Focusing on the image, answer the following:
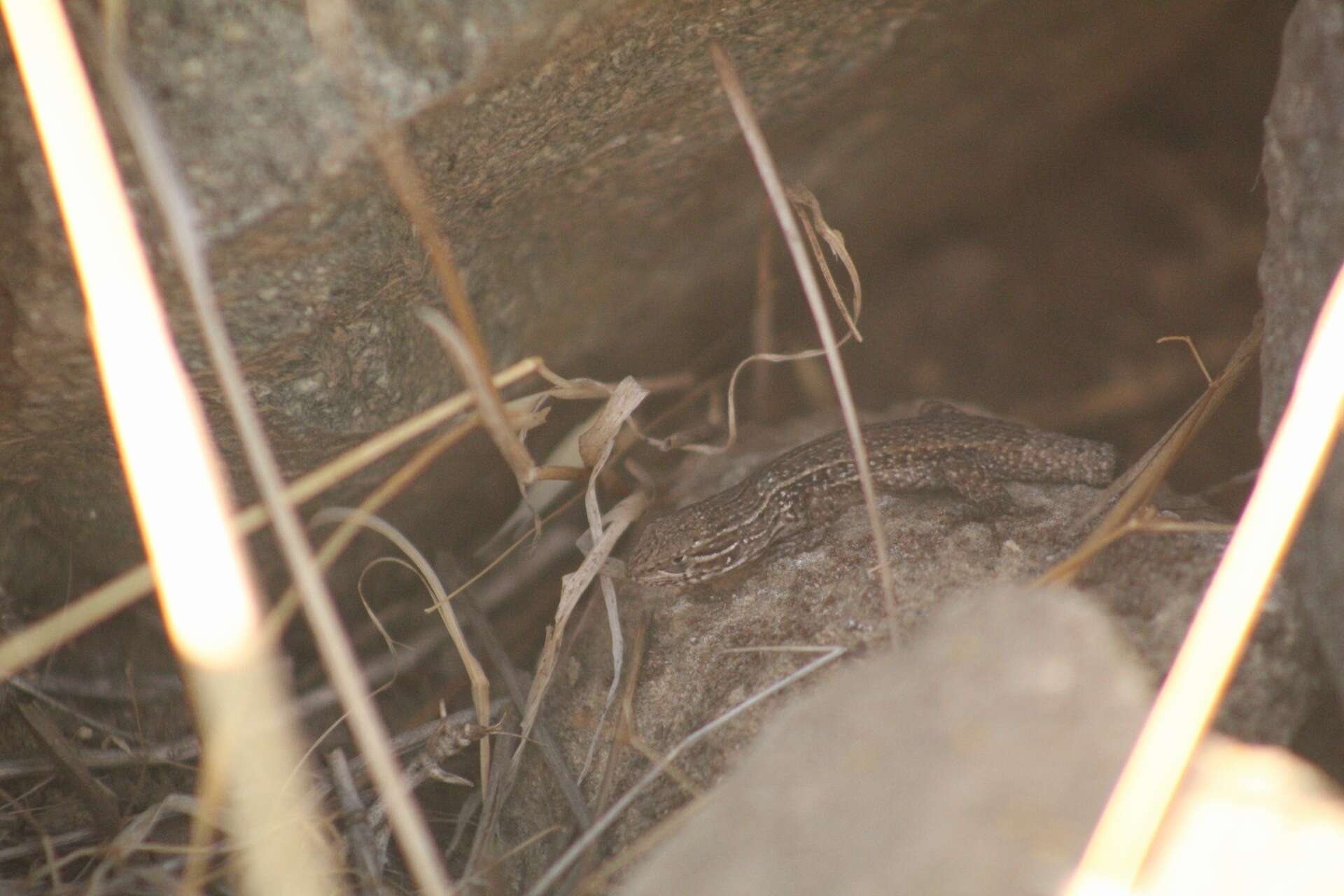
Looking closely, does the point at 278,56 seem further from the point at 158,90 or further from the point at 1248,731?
the point at 1248,731

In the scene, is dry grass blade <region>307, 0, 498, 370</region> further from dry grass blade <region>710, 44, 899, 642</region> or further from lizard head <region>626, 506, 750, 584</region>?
lizard head <region>626, 506, 750, 584</region>

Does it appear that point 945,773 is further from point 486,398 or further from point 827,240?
point 827,240

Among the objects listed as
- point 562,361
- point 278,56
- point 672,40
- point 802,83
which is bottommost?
point 562,361

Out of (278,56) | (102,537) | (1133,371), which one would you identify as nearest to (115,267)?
(278,56)

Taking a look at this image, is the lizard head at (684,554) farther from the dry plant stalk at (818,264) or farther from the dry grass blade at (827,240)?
the dry grass blade at (827,240)

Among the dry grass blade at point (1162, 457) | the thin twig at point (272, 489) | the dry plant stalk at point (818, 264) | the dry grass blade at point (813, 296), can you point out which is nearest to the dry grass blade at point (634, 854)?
the thin twig at point (272, 489)

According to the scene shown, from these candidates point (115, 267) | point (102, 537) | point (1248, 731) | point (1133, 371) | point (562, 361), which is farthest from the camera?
point (1133, 371)
